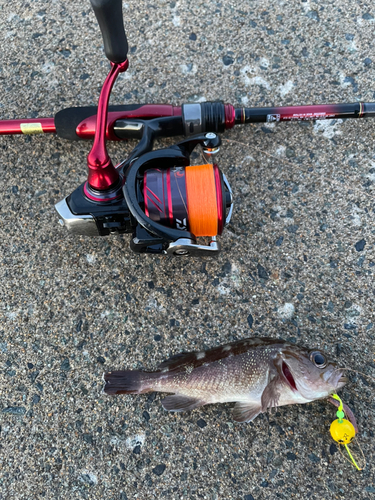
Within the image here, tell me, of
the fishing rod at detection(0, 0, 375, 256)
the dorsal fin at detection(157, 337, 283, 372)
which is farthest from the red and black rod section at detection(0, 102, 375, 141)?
the dorsal fin at detection(157, 337, 283, 372)

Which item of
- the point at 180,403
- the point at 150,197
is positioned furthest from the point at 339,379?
the point at 150,197

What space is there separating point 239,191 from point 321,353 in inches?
41.1

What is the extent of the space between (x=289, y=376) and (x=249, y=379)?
0.20 m

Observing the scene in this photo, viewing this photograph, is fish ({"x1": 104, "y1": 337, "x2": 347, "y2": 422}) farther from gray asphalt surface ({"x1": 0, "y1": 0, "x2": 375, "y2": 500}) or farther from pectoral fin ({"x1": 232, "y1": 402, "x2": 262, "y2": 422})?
gray asphalt surface ({"x1": 0, "y1": 0, "x2": 375, "y2": 500})

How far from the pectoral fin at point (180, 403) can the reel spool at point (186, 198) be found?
2.84 ft

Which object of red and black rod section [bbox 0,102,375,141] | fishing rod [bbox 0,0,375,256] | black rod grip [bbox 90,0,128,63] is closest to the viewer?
black rod grip [bbox 90,0,128,63]

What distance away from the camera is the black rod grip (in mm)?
1567

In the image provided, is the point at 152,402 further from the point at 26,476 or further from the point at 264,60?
the point at 264,60

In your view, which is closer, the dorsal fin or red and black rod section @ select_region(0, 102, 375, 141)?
the dorsal fin

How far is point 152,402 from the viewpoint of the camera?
202 cm

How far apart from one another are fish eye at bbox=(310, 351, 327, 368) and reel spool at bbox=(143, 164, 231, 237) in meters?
0.81

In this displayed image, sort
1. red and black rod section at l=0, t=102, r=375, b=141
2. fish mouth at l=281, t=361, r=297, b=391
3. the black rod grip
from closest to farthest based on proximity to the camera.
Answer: the black rod grip → fish mouth at l=281, t=361, r=297, b=391 → red and black rod section at l=0, t=102, r=375, b=141

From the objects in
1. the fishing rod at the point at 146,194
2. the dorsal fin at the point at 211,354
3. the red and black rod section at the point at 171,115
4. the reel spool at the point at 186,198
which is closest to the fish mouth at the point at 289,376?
the dorsal fin at the point at 211,354

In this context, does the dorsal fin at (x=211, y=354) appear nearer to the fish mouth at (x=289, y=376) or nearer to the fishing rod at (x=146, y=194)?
the fish mouth at (x=289, y=376)
